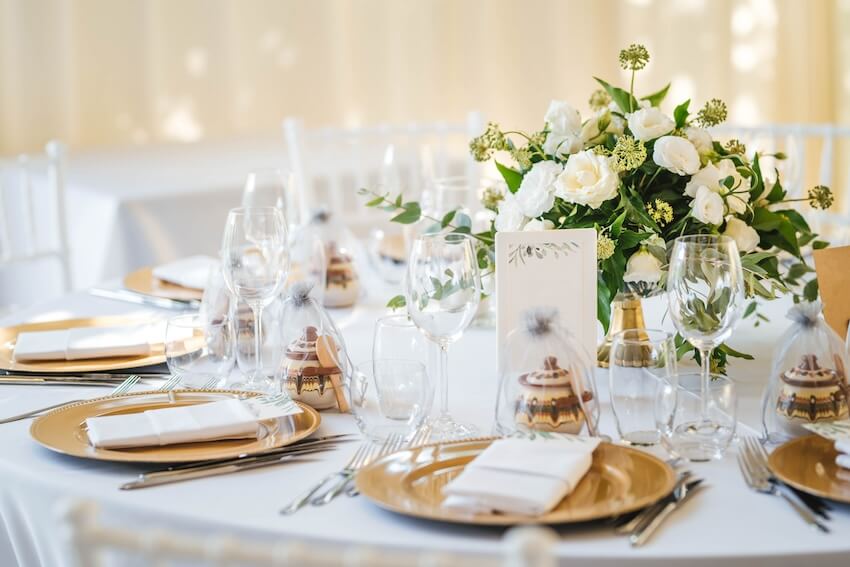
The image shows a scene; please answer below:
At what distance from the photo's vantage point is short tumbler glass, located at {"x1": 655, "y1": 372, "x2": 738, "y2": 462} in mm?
1106

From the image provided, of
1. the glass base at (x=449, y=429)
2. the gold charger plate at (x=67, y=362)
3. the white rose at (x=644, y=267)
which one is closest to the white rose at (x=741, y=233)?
the white rose at (x=644, y=267)

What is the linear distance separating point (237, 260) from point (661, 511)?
657mm

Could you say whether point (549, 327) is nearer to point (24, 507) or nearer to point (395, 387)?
point (395, 387)

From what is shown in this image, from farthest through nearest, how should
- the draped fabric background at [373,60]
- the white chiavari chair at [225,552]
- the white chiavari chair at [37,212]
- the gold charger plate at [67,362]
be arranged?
the draped fabric background at [373,60] → the white chiavari chair at [37,212] → the gold charger plate at [67,362] → the white chiavari chair at [225,552]

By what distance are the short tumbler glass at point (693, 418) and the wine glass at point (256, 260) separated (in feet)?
1.72

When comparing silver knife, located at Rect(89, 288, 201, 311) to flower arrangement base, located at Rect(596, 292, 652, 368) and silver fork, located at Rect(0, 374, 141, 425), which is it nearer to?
silver fork, located at Rect(0, 374, 141, 425)

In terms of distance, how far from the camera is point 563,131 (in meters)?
1.45

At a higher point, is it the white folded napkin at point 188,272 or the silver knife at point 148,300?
the white folded napkin at point 188,272

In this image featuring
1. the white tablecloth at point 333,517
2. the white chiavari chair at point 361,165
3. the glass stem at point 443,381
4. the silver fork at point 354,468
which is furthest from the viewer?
the white chiavari chair at point 361,165

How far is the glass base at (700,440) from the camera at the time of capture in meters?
1.11

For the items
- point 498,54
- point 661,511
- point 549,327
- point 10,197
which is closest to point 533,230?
point 549,327

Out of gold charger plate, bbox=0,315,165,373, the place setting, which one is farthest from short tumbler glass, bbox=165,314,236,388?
gold charger plate, bbox=0,315,165,373

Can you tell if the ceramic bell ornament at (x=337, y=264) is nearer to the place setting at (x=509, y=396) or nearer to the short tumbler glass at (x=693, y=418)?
the place setting at (x=509, y=396)

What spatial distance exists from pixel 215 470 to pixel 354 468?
0.14 metres
